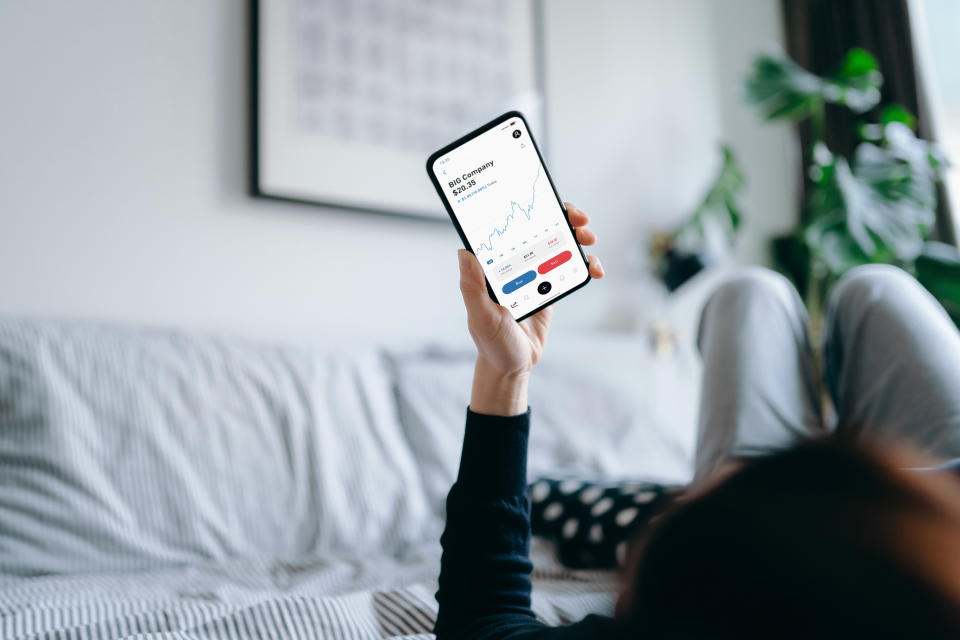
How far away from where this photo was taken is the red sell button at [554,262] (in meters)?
0.71

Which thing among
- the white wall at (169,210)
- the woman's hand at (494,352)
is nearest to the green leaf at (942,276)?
the white wall at (169,210)

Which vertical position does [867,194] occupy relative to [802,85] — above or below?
below

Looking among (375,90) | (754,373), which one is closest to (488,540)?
(754,373)

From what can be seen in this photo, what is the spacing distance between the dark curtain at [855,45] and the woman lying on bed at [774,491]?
1.46 m

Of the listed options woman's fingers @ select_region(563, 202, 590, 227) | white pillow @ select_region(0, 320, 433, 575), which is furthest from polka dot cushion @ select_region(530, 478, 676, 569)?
woman's fingers @ select_region(563, 202, 590, 227)

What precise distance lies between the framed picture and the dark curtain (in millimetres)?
1217

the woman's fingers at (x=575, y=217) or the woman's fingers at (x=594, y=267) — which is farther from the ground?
the woman's fingers at (x=575, y=217)

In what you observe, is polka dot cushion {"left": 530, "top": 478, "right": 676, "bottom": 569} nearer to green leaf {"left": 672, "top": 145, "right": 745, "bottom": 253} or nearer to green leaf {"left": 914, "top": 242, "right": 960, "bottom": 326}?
green leaf {"left": 672, "top": 145, "right": 745, "bottom": 253}

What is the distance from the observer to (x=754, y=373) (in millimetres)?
990

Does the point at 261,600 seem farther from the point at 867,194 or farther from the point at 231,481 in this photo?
the point at 867,194

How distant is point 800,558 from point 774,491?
1.1 inches

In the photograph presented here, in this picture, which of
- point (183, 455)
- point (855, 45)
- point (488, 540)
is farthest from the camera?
point (855, 45)

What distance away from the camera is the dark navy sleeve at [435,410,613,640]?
0.49 m

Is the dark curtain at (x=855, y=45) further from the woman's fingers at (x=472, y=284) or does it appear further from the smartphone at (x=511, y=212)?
the woman's fingers at (x=472, y=284)
